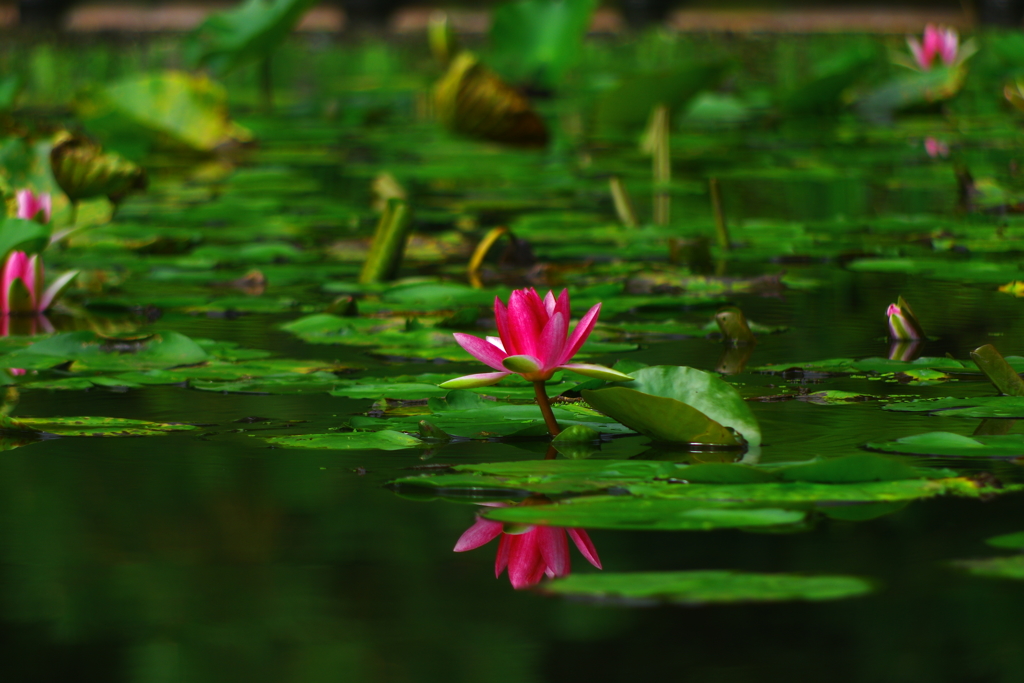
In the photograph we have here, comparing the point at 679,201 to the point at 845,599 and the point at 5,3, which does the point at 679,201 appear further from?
the point at 5,3

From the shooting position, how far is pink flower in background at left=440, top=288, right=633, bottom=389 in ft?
3.97

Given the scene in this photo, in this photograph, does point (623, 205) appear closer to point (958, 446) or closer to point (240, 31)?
point (958, 446)

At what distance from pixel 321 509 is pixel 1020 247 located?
175 cm

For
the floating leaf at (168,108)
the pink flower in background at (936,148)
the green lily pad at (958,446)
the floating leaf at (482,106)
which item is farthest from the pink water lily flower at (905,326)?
the floating leaf at (168,108)

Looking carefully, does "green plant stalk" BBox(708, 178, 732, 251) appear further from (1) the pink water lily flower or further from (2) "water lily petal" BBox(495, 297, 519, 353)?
(2) "water lily petal" BBox(495, 297, 519, 353)

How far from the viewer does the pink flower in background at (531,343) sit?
3.97 feet

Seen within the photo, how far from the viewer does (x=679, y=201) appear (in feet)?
11.2

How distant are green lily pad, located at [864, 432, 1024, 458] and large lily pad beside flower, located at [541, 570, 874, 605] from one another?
0.31 meters

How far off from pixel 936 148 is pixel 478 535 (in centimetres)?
389

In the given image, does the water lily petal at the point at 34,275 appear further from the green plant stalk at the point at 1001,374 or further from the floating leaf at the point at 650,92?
the floating leaf at the point at 650,92

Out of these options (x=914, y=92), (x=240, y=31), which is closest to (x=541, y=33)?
(x=240, y=31)

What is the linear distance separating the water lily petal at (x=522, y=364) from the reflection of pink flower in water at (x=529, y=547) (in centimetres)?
16

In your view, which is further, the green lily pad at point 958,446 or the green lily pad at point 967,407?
the green lily pad at point 967,407

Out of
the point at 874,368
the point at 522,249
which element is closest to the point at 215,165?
the point at 522,249
